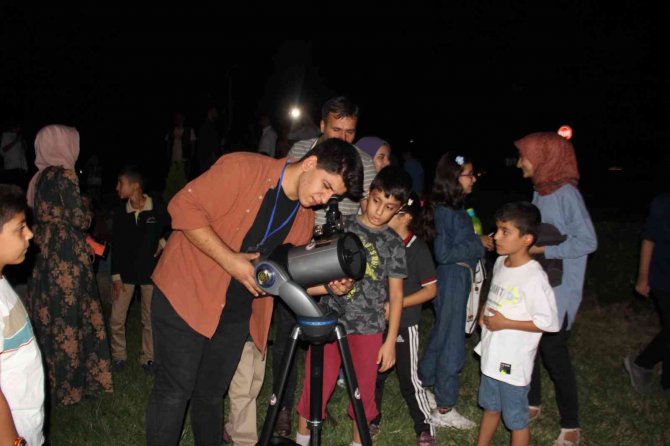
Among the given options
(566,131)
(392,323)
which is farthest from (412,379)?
(566,131)

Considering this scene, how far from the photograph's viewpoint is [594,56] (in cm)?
1293

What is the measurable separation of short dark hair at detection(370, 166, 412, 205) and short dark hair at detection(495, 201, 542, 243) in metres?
0.61

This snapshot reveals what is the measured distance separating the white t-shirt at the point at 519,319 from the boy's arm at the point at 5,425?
240 centimetres

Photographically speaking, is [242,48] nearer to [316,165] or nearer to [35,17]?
[35,17]

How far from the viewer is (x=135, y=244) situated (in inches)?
184

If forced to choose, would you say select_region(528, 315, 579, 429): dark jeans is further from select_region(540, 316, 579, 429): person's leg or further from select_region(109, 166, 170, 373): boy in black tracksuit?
select_region(109, 166, 170, 373): boy in black tracksuit

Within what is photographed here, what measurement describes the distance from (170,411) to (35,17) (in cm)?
1280

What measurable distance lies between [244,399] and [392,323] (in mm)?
994

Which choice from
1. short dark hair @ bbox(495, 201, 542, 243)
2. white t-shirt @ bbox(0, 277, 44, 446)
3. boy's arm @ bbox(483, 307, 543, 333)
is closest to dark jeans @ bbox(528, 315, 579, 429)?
boy's arm @ bbox(483, 307, 543, 333)

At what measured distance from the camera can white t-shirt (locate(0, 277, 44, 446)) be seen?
6.81 ft

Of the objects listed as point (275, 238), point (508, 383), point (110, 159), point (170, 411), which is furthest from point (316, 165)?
point (110, 159)

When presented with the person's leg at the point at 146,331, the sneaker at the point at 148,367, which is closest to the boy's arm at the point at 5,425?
the person's leg at the point at 146,331

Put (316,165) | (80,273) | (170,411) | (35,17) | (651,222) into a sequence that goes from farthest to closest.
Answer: (35,17), (651,222), (80,273), (170,411), (316,165)

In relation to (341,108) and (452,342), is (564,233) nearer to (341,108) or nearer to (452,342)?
(452,342)
